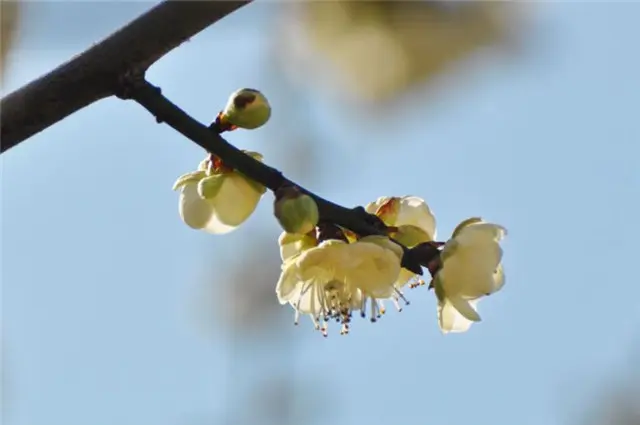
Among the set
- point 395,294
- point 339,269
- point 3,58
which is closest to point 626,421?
point 395,294

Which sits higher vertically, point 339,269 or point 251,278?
point 251,278

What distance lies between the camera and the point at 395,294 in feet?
3.96

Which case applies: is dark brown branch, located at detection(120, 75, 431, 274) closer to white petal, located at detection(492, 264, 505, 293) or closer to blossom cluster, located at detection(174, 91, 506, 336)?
blossom cluster, located at detection(174, 91, 506, 336)

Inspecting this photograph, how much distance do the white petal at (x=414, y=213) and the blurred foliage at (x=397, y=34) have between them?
2.12 feet

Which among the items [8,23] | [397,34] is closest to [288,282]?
[8,23]

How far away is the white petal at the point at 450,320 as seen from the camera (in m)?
1.05

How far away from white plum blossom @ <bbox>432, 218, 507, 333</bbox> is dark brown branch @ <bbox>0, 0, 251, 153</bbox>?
38 cm

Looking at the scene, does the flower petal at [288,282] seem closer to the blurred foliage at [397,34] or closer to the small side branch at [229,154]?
the small side branch at [229,154]

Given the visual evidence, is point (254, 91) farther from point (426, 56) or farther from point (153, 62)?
point (426, 56)

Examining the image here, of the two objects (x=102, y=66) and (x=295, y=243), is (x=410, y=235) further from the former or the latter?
(x=102, y=66)

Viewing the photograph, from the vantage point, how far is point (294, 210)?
2.92 ft

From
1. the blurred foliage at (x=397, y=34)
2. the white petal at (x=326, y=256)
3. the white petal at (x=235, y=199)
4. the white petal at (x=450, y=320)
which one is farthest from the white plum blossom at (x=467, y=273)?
the blurred foliage at (x=397, y=34)

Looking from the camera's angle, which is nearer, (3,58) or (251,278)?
(3,58)

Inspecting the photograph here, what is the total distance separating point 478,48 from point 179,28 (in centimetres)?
101
